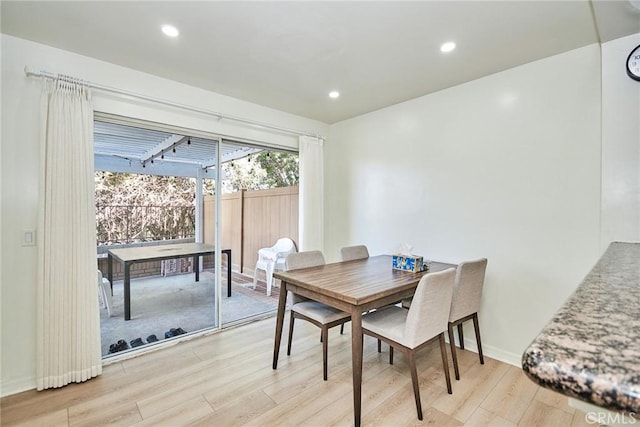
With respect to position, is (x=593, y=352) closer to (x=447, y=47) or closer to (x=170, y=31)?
(x=447, y=47)

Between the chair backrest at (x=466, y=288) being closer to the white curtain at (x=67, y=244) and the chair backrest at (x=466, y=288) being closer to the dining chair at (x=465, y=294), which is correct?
the dining chair at (x=465, y=294)

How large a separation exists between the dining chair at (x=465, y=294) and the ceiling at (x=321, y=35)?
1.65 meters

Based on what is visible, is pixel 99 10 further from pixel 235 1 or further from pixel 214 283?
pixel 214 283

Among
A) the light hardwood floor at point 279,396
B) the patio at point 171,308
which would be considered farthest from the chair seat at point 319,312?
the patio at point 171,308

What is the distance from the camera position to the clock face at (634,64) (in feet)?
5.84

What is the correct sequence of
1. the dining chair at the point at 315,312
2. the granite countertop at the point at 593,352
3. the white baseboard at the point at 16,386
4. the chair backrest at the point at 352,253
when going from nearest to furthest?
the granite countertop at the point at 593,352, the white baseboard at the point at 16,386, the dining chair at the point at 315,312, the chair backrest at the point at 352,253

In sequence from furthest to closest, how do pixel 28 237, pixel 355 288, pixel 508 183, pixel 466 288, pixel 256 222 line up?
1. pixel 256 222
2. pixel 508 183
3. pixel 466 288
4. pixel 28 237
5. pixel 355 288

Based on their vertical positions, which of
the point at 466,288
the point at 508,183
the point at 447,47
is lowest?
the point at 466,288

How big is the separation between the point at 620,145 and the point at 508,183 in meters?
0.78

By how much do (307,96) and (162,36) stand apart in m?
1.49

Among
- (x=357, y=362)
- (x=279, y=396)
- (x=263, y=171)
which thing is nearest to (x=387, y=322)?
(x=357, y=362)

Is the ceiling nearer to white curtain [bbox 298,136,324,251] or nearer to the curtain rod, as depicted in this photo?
the curtain rod

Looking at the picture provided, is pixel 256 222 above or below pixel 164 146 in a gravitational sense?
below

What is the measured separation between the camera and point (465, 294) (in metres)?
2.35
